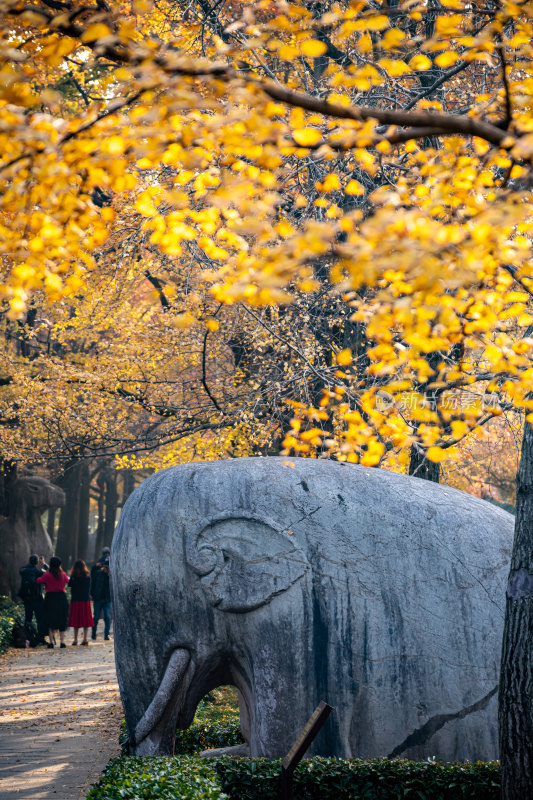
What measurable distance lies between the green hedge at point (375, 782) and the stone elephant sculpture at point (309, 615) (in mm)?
272

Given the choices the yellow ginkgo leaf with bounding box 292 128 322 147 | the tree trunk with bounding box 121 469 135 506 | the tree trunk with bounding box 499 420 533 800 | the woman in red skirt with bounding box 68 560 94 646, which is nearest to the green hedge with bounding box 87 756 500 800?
the tree trunk with bounding box 499 420 533 800

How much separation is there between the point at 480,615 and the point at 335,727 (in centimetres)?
139

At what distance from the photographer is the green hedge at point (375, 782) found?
5.15 meters

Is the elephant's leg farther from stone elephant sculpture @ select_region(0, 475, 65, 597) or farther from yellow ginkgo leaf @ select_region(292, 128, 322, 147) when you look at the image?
stone elephant sculpture @ select_region(0, 475, 65, 597)

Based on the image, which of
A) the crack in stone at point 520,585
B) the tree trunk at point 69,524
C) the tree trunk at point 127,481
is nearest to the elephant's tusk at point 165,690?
the crack in stone at point 520,585

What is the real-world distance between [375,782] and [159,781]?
1563 mm

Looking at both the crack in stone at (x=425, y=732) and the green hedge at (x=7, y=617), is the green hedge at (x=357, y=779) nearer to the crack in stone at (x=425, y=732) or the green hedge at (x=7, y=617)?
the crack in stone at (x=425, y=732)

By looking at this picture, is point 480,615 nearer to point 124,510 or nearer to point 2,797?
point 124,510

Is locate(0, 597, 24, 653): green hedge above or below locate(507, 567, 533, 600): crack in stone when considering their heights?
below

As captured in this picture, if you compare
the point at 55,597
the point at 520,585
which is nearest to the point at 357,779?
the point at 520,585

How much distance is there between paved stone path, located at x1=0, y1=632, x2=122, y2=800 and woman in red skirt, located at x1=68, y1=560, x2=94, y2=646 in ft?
2.16

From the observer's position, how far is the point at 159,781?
4.65 metres

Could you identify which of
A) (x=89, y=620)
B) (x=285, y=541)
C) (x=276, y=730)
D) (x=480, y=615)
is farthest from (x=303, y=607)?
(x=89, y=620)

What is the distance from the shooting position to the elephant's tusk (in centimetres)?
554
